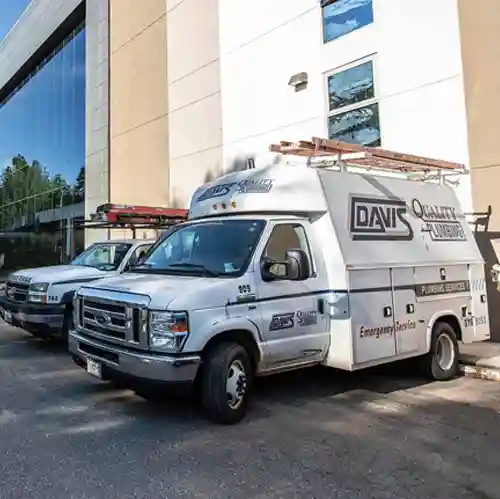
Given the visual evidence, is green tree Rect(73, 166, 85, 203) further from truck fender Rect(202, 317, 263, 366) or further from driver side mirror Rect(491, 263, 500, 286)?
truck fender Rect(202, 317, 263, 366)

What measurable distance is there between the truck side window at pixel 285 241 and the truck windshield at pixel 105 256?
4869 millimetres

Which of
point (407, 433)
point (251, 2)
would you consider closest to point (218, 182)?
point (407, 433)

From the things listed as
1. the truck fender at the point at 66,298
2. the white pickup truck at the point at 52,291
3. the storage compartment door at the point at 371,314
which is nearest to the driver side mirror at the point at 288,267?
the storage compartment door at the point at 371,314

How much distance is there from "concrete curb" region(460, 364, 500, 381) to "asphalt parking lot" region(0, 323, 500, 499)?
9.5 inches

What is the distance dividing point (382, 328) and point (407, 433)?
4.81ft

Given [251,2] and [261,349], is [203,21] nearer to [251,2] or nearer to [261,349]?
[251,2]

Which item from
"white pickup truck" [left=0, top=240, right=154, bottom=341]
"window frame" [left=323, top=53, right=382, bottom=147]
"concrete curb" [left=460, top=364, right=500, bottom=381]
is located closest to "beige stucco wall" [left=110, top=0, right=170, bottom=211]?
"window frame" [left=323, top=53, right=382, bottom=147]

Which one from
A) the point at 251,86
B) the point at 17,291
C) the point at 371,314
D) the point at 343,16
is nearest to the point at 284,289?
the point at 371,314

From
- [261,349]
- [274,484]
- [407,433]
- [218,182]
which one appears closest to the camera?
[274,484]

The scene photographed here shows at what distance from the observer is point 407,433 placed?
5.35 m

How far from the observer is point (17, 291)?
9.61 meters

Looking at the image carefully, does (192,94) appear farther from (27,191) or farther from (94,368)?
(27,191)

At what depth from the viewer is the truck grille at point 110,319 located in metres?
5.33

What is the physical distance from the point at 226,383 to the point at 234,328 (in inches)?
21.9
